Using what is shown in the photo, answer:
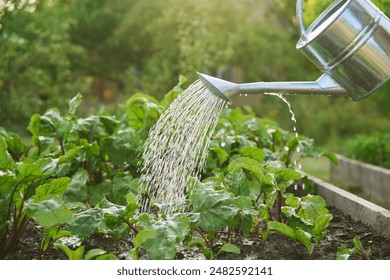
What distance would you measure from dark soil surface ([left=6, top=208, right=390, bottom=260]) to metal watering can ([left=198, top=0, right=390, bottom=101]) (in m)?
0.65

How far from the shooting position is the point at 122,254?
2434 mm

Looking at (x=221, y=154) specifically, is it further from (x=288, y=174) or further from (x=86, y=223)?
(x=86, y=223)

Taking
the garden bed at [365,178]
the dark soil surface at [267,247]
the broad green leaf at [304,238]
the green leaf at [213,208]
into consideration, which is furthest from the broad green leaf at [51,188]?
the garden bed at [365,178]

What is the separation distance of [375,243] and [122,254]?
1104 mm

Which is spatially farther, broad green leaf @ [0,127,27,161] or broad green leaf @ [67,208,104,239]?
broad green leaf @ [0,127,27,161]

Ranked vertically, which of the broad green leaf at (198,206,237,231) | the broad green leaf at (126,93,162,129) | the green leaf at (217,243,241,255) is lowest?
the green leaf at (217,243,241,255)

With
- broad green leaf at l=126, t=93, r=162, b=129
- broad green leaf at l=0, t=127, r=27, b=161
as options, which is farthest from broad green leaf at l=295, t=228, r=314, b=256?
broad green leaf at l=0, t=127, r=27, b=161

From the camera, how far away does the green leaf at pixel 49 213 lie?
6.67 feet

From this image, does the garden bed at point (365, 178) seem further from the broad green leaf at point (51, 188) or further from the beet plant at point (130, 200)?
the broad green leaf at point (51, 188)

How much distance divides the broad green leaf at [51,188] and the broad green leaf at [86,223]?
0.13 m

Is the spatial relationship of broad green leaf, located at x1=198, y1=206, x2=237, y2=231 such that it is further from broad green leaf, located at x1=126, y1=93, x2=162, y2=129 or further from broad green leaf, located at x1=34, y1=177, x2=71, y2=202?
broad green leaf, located at x1=126, y1=93, x2=162, y2=129

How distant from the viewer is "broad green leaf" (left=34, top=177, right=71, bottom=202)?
2.26 metres

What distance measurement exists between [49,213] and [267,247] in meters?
0.98

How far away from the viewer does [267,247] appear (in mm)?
2562
